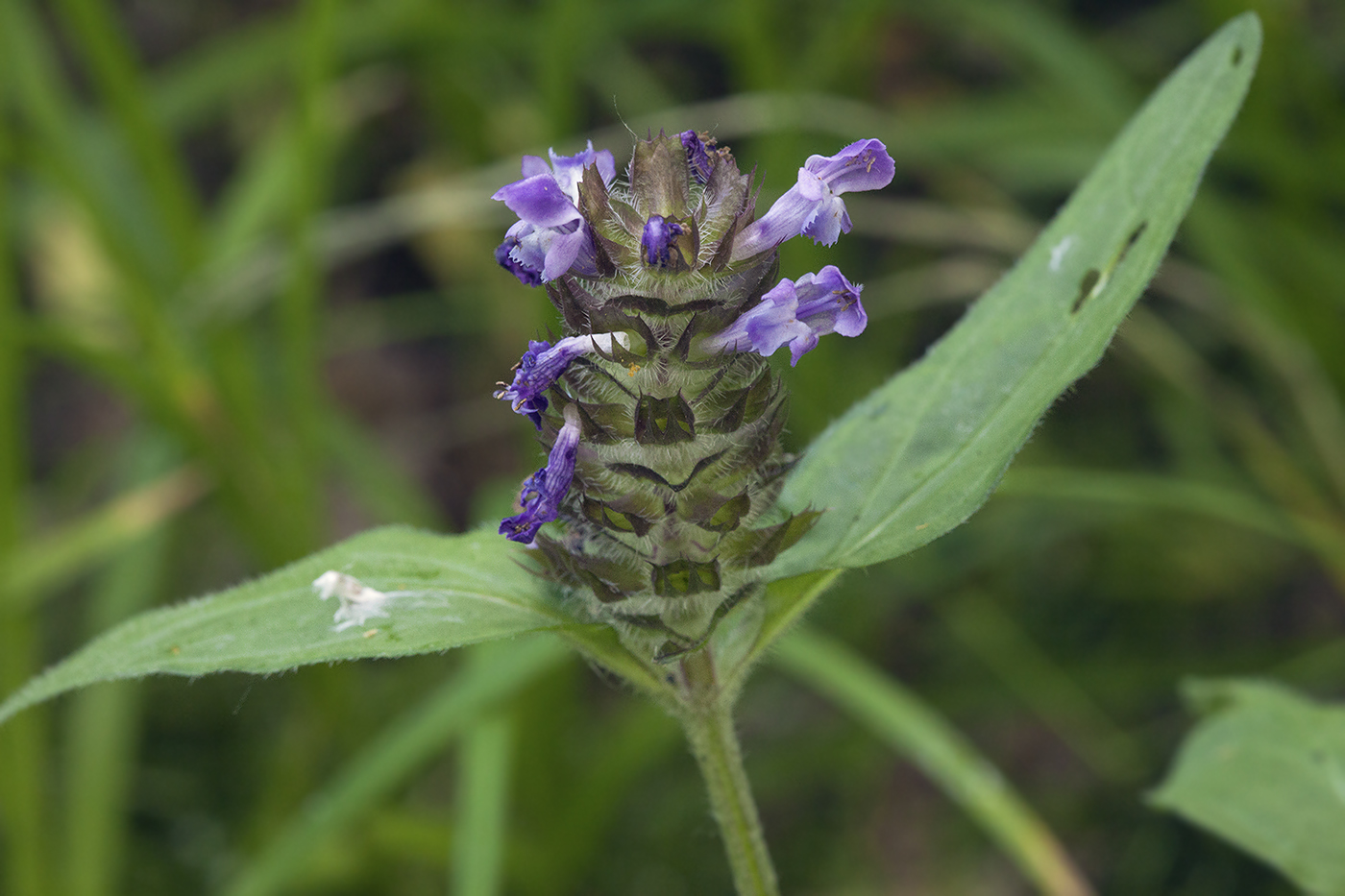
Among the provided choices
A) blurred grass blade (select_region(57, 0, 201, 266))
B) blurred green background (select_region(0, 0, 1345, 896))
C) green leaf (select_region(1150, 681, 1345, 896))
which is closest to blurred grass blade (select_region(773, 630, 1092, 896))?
green leaf (select_region(1150, 681, 1345, 896))

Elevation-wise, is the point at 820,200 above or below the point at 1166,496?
below

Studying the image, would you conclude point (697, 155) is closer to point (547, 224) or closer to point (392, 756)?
point (547, 224)

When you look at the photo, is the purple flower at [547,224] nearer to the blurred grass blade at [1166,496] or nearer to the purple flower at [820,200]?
the purple flower at [820,200]

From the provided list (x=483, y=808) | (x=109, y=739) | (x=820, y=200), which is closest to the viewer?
(x=820, y=200)

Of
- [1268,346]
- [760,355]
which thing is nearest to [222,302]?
[760,355]

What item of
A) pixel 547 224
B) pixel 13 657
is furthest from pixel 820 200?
pixel 13 657

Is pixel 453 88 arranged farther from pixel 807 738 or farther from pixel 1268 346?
pixel 1268 346

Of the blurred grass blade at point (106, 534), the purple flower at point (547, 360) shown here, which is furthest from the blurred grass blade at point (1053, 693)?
the purple flower at point (547, 360)
